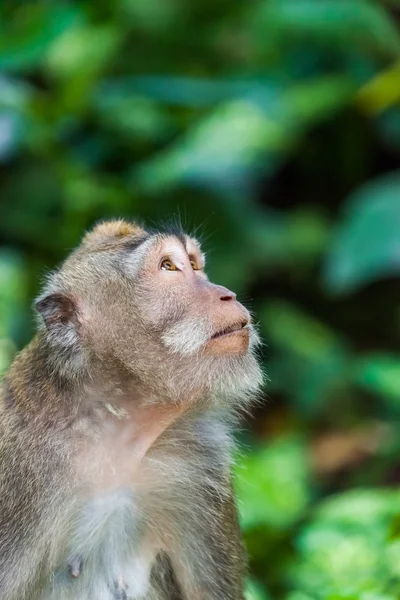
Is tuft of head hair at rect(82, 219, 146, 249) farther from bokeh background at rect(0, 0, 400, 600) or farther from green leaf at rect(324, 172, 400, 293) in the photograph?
green leaf at rect(324, 172, 400, 293)

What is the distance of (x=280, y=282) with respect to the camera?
329 inches

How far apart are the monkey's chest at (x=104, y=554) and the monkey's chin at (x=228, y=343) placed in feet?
1.70

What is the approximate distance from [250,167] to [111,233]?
4080mm

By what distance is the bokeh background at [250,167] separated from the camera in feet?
20.9

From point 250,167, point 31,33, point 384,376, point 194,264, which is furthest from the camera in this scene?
point 250,167

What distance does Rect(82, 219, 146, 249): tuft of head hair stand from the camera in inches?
132

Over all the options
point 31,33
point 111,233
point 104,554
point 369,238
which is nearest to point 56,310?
point 111,233

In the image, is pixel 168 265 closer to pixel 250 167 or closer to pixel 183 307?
pixel 183 307

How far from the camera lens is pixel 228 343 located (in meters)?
2.95

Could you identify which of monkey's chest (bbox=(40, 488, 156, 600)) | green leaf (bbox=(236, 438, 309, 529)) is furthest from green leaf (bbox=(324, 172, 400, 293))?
monkey's chest (bbox=(40, 488, 156, 600))

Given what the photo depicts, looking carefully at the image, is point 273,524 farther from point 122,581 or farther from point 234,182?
point 234,182

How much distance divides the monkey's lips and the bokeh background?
2451 mm

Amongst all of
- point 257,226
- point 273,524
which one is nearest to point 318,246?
point 257,226

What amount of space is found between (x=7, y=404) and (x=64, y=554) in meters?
0.47
